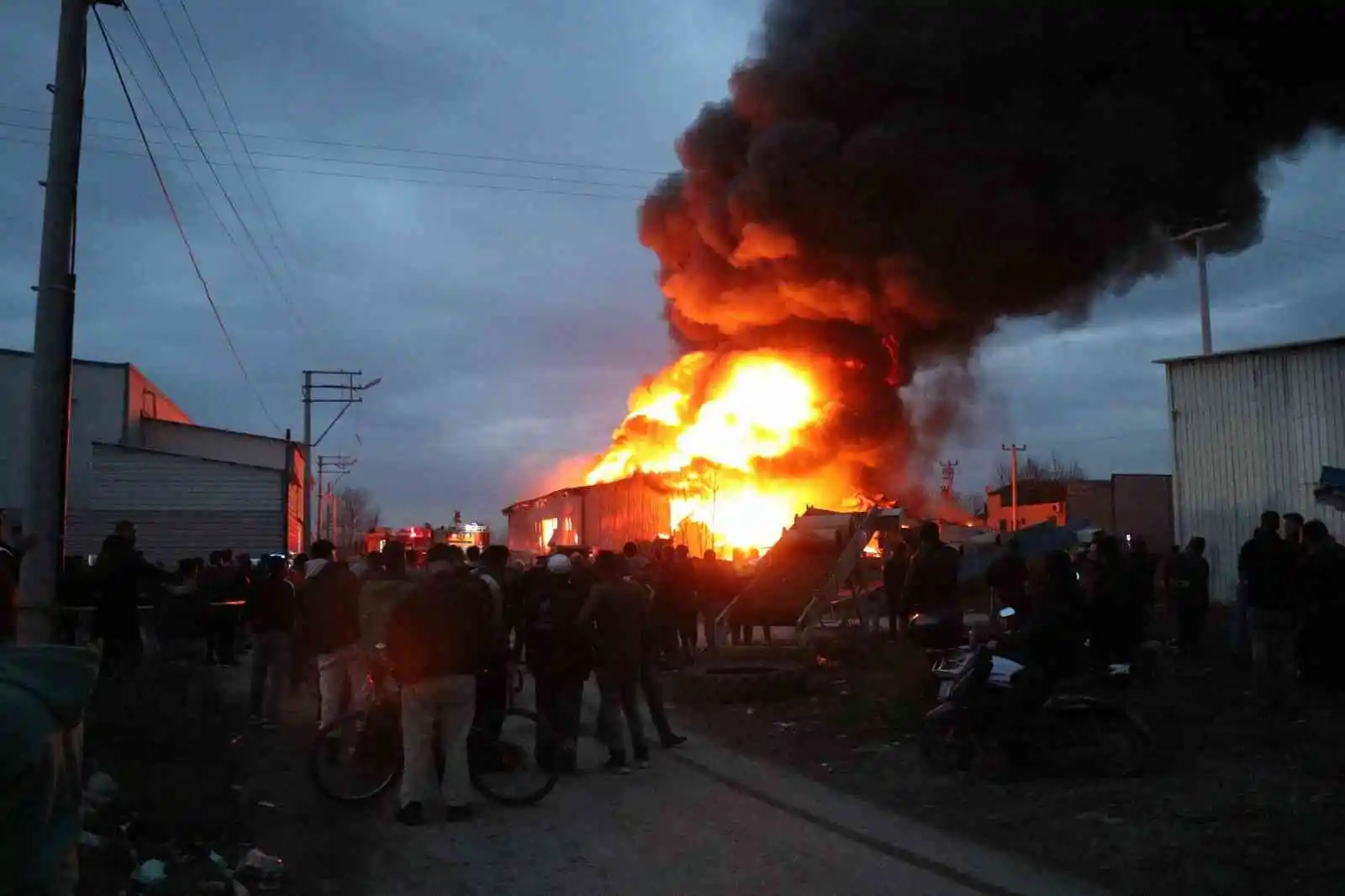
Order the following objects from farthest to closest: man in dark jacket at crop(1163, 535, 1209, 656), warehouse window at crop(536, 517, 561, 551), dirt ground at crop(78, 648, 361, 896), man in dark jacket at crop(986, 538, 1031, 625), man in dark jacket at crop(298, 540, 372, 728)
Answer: warehouse window at crop(536, 517, 561, 551) → man in dark jacket at crop(1163, 535, 1209, 656) → man in dark jacket at crop(986, 538, 1031, 625) → man in dark jacket at crop(298, 540, 372, 728) → dirt ground at crop(78, 648, 361, 896)

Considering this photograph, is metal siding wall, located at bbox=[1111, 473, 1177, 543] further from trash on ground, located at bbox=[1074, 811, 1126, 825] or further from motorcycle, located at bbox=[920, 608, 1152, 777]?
trash on ground, located at bbox=[1074, 811, 1126, 825]

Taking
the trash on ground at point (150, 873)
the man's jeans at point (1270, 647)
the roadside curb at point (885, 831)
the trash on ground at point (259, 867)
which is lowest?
the roadside curb at point (885, 831)

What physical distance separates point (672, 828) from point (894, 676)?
5164 millimetres

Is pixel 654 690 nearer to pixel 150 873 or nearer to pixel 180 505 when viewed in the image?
pixel 150 873

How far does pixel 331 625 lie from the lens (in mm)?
10055

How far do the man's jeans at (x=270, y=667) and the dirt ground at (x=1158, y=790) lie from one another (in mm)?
4262

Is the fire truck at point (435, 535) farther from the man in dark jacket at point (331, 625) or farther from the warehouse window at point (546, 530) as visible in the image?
the man in dark jacket at point (331, 625)

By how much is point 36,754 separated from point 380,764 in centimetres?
593

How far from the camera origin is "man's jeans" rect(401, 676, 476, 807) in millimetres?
7316

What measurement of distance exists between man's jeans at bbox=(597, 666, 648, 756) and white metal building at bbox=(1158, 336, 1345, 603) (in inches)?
566

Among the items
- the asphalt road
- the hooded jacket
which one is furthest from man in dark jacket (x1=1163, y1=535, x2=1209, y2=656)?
the hooded jacket

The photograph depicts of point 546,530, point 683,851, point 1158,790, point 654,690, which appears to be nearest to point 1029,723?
point 1158,790

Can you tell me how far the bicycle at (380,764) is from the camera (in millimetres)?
7711

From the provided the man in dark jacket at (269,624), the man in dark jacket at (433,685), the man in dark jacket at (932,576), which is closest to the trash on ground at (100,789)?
the man in dark jacket at (433,685)
